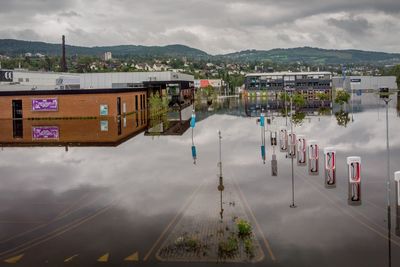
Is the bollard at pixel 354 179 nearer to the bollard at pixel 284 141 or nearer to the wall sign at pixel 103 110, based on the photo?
the bollard at pixel 284 141

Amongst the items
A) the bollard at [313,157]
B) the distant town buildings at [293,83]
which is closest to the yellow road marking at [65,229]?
the bollard at [313,157]

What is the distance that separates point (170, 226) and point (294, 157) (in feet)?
67.8

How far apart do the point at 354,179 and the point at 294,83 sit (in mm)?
160001

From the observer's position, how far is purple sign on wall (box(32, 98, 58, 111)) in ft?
249

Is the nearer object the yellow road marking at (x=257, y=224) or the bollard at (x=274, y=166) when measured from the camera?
the yellow road marking at (x=257, y=224)

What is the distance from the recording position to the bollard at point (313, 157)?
30.5 m

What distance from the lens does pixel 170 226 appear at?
19.3 meters

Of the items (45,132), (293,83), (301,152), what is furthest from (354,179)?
(293,83)

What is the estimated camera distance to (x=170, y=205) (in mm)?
22969

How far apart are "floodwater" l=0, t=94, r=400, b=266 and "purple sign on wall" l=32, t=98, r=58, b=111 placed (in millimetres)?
32582

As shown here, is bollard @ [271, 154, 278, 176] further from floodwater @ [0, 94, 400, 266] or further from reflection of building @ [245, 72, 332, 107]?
reflection of building @ [245, 72, 332, 107]

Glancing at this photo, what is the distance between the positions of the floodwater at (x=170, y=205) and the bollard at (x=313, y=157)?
56cm

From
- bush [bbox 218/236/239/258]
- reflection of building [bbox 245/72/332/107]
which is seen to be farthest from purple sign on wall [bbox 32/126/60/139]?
reflection of building [bbox 245/72/332/107]

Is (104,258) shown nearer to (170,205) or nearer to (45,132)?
(170,205)
